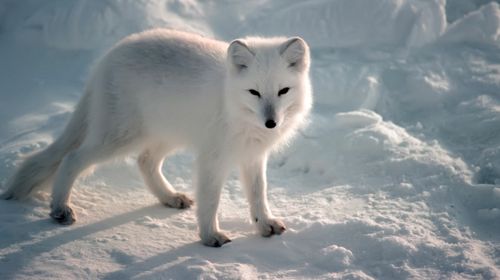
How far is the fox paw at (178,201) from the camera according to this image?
3.99m

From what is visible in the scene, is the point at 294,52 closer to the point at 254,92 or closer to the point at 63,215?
the point at 254,92

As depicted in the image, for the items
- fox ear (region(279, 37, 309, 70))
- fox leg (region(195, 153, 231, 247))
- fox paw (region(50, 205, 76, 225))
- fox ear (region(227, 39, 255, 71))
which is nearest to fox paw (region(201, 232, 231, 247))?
fox leg (region(195, 153, 231, 247))

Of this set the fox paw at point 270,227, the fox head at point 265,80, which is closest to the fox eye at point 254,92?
the fox head at point 265,80

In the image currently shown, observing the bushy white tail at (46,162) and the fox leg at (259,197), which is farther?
the bushy white tail at (46,162)

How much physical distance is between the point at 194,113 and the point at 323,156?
1.55m

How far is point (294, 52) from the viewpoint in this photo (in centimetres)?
324

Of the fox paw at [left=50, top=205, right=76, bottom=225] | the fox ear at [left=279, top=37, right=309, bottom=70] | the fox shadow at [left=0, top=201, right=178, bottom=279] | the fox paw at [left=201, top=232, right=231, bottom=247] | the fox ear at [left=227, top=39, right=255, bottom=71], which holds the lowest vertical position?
the fox shadow at [left=0, top=201, right=178, bottom=279]

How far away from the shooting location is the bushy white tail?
12.0 feet

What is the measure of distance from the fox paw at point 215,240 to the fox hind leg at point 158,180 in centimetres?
70

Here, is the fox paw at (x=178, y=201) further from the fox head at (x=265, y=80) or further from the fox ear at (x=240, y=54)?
the fox ear at (x=240, y=54)

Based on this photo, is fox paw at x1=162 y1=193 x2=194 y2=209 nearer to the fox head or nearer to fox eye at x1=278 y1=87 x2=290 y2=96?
the fox head

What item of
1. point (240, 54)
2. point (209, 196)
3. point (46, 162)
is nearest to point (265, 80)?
point (240, 54)

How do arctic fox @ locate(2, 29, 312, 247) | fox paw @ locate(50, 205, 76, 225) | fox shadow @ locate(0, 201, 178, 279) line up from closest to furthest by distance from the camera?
fox shadow @ locate(0, 201, 178, 279) < arctic fox @ locate(2, 29, 312, 247) < fox paw @ locate(50, 205, 76, 225)

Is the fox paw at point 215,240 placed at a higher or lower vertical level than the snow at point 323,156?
lower
